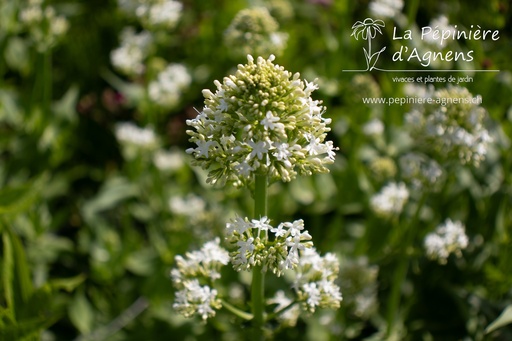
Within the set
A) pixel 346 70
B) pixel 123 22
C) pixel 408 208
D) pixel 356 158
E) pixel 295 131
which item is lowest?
pixel 295 131

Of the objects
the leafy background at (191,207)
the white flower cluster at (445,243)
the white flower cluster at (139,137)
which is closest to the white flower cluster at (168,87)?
the leafy background at (191,207)

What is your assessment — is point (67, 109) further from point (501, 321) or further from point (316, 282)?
point (501, 321)

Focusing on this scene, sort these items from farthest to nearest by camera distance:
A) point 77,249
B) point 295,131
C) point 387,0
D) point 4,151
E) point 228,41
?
point 4,151 < point 77,249 < point 387,0 < point 228,41 < point 295,131

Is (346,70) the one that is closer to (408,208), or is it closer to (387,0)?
(387,0)

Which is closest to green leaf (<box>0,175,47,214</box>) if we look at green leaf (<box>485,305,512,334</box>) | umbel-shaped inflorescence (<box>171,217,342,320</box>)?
umbel-shaped inflorescence (<box>171,217,342,320</box>)

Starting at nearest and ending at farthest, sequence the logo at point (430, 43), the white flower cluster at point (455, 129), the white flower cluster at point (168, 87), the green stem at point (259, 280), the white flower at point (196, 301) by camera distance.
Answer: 1. the green stem at point (259, 280)
2. the white flower at point (196, 301)
3. the white flower cluster at point (455, 129)
4. the logo at point (430, 43)
5. the white flower cluster at point (168, 87)

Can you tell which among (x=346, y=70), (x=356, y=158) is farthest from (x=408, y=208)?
(x=346, y=70)

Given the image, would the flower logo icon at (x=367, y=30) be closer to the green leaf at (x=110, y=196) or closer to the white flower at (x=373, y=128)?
the white flower at (x=373, y=128)
